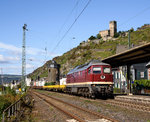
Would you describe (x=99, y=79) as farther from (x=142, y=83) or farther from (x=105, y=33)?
(x=105, y=33)

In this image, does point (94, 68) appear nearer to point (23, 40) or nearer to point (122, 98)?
point (122, 98)

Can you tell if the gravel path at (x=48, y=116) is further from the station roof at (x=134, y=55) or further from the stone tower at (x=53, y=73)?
the stone tower at (x=53, y=73)

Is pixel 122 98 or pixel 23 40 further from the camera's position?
pixel 23 40

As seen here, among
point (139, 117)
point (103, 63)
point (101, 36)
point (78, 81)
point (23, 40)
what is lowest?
point (139, 117)

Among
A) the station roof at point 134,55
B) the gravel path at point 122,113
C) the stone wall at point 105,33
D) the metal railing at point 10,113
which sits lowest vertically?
the gravel path at point 122,113

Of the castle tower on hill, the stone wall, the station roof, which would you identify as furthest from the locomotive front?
the stone wall

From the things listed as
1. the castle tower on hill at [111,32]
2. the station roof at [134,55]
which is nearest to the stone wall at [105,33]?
the castle tower on hill at [111,32]

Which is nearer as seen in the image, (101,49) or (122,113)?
(122,113)

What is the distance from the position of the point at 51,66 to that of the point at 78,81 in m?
47.8

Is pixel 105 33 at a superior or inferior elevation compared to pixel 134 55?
superior

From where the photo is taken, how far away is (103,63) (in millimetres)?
23578

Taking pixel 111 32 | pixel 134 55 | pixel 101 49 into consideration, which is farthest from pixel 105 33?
pixel 134 55

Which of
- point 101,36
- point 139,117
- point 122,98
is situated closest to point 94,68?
point 122,98

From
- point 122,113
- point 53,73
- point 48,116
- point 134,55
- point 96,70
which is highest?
point 134,55
